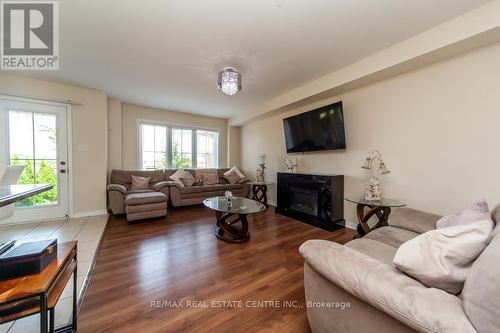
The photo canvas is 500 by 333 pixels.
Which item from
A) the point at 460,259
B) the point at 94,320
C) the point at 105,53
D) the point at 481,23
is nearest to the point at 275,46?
the point at 481,23

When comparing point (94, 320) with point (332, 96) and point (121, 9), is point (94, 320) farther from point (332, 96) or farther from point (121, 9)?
point (332, 96)

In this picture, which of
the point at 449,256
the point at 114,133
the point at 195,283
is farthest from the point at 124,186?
the point at 449,256

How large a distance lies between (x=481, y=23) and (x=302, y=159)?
9.07ft

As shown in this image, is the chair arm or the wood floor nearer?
the wood floor

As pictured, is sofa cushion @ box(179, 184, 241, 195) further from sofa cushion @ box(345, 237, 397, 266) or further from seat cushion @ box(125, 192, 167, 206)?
sofa cushion @ box(345, 237, 397, 266)

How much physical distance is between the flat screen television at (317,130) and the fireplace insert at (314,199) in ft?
1.83

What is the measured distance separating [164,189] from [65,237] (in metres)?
1.73

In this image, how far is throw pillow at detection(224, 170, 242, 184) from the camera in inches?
205

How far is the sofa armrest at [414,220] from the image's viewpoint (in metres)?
1.68

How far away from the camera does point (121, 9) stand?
5.61ft

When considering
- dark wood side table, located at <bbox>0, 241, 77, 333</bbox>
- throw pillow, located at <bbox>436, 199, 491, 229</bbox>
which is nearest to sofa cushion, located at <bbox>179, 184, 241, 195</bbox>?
dark wood side table, located at <bbox>0, 241, 77, 333</bbox>

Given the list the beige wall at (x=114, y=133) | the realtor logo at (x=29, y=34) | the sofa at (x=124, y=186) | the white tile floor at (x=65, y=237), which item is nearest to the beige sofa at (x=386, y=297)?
the white tile floor at (x=65, y=237)

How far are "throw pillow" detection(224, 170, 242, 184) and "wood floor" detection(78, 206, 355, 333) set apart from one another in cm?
239

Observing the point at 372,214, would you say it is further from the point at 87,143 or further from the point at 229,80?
the point at 87,143
